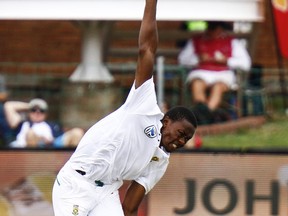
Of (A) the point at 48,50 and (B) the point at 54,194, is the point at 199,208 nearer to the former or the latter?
(B) the point at 54,194

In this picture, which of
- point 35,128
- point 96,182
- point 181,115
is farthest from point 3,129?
point 181,115

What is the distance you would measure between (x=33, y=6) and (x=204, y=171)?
3593mm

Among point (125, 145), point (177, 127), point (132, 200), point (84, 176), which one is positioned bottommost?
point (132, 200)

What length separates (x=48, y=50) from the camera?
15.8 meters

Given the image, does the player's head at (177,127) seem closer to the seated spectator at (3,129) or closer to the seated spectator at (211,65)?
the seated spectator at (3,129)

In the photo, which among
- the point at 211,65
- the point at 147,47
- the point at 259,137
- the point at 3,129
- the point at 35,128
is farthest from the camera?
the point at 259,137

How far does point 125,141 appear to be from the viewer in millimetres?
7176

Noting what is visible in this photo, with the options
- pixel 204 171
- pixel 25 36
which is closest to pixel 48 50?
pixel 25 36

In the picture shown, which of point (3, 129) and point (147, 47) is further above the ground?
point (147, 47)

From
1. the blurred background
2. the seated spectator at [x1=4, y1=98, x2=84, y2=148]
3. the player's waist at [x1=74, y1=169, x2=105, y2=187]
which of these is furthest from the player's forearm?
the blurred background

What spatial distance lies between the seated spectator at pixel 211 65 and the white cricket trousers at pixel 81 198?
4.70 m

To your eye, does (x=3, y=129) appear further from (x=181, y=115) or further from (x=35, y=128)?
(x=181, y=115)

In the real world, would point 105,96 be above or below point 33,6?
below

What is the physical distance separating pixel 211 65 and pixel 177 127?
5.30m
